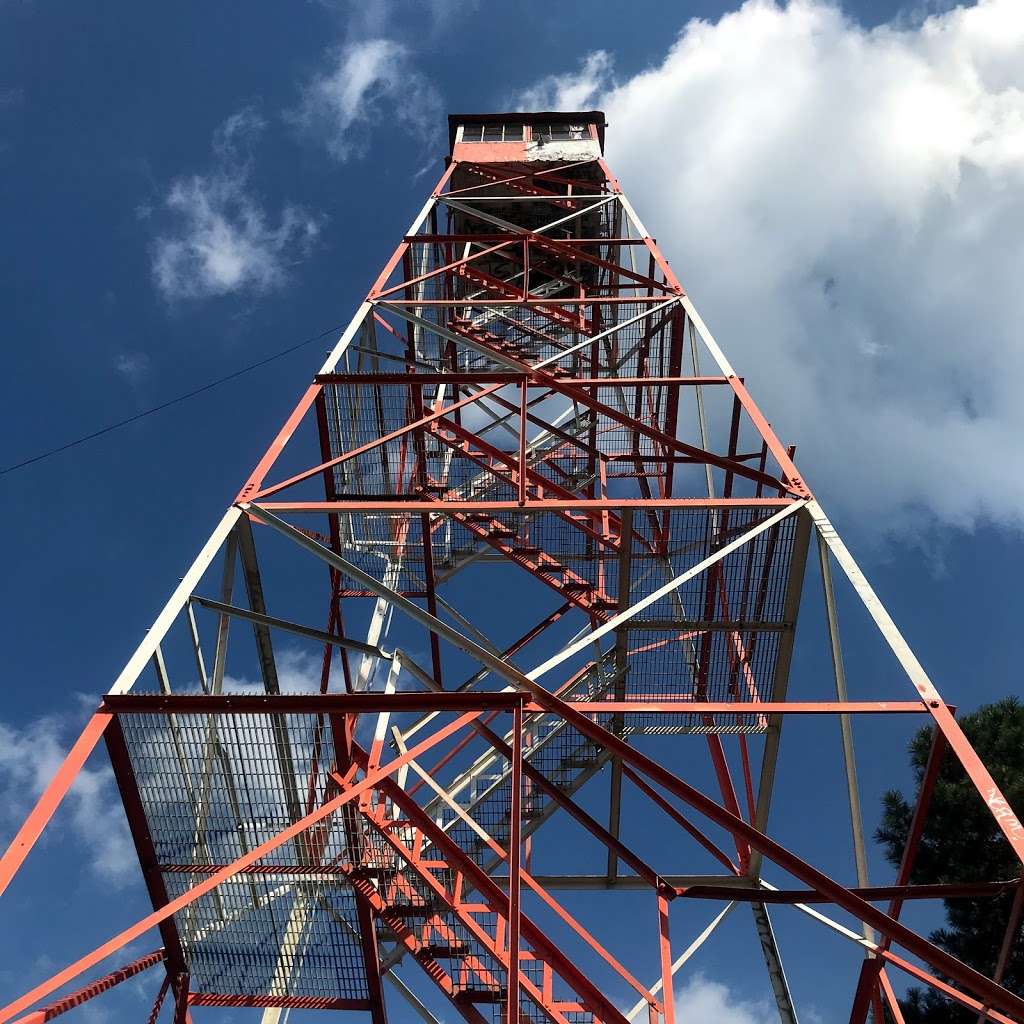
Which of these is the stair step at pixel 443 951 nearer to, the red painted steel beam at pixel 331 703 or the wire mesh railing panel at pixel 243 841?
the wire mesh railing panel at pixel 243 841

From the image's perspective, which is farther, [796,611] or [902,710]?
[796,611]

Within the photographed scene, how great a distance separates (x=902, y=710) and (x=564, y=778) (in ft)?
15.1

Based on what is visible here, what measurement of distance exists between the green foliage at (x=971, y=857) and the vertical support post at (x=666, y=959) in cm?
876

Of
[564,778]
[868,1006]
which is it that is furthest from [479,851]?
[868,1006]

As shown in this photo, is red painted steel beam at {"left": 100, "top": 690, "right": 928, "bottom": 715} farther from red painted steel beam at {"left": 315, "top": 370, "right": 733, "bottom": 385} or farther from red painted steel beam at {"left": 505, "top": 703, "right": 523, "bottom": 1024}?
red painted steel beam at {"left": 315, "top": 370, "right": 733, "bottom": 385}

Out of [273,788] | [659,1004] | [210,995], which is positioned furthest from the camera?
[659,1004]

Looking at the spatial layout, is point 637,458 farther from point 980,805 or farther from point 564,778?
point 980,805

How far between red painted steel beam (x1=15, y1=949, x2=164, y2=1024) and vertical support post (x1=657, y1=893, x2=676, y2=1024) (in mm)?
3734

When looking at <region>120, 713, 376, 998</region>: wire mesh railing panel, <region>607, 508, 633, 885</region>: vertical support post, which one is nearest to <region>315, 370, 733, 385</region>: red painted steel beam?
<region>607, 508, 633, 885</region>: vertical support post

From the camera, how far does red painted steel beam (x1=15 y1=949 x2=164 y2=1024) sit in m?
5.51

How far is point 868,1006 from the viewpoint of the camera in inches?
282

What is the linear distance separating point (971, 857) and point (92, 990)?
44.1 feet

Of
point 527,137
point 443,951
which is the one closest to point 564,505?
point 443,951

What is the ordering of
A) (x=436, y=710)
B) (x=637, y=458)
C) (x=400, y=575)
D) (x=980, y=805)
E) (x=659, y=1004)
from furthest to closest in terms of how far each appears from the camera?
(x=980, y=805) < (x=400, y=575) < (x=637, y=458) < (x=659, y=1004) < (x=436, y=710)
